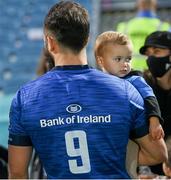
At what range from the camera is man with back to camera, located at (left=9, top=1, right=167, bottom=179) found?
7.83ft

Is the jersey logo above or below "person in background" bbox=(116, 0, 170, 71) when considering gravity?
above

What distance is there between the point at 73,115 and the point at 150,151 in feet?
1.30

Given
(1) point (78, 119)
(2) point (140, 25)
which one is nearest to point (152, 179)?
(1) point (78, 119)

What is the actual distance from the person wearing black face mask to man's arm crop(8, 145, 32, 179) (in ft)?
4.69

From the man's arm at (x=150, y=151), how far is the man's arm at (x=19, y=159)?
48cm

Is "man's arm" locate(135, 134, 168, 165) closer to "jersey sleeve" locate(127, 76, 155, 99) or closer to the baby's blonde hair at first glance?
"jersey sleeve" locate(127, 76, 155, 99)

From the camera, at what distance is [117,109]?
94.9 inches

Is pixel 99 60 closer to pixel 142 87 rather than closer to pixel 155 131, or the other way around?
pixel 142 87

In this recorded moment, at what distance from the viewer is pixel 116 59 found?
299 cm

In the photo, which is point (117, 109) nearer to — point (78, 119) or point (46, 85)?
point (78, 119)

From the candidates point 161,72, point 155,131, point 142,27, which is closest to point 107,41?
point 155,131

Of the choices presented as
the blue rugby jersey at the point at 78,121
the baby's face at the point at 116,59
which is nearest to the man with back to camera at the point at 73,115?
the blue rugby jersey at the point at 78,121

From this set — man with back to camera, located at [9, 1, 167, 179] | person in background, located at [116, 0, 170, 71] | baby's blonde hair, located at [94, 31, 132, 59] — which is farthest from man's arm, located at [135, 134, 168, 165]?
person in background, located at [116, 0, 170, 71]

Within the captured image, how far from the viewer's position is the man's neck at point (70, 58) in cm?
247
